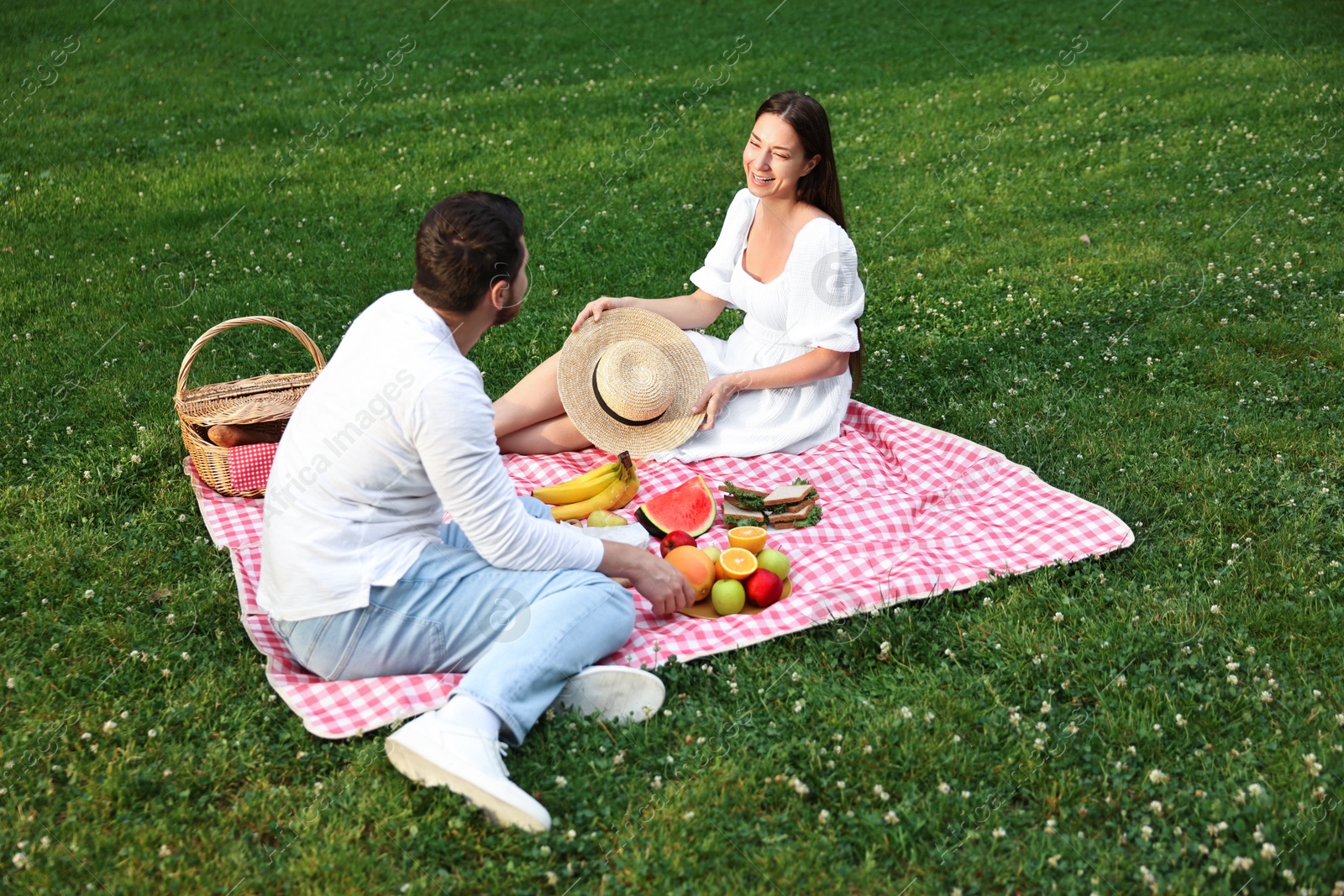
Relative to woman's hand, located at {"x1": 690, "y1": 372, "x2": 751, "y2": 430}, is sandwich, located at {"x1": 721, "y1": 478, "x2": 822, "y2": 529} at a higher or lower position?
lower

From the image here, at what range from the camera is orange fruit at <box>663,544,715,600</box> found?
5.13 m

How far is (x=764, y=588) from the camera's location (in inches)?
200

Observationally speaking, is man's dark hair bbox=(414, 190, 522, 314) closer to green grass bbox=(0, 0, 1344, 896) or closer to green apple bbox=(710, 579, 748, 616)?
green grass bbox=(0, 0, 1344, 896)

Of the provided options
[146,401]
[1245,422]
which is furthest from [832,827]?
[146,401]

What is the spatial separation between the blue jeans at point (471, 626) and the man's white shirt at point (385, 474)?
0.28 ft

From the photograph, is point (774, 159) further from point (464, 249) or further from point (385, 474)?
point (385, 474)

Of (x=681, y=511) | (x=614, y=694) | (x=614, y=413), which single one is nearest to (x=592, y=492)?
(x=681, y=511)

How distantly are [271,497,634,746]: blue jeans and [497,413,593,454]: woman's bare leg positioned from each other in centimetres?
235

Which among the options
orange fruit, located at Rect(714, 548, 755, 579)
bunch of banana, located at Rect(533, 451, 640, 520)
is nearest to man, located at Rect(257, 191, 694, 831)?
orange fruit, located at Rect(714, 548, 755, 579)

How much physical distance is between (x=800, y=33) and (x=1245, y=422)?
46.8ft

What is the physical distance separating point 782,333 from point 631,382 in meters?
1.07

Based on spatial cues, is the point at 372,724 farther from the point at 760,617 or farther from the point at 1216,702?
the point at 1216,702

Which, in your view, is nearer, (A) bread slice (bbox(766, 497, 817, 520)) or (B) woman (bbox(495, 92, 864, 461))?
(A) bread slice (bbox(766, 497, 817, 520))

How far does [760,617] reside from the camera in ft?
Result: 16.1
